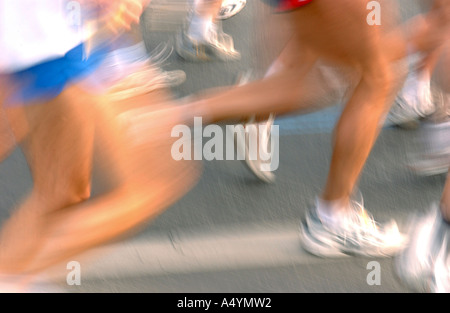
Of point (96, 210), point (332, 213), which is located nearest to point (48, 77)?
point (96, 210)

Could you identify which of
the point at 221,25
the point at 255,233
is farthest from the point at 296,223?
the point at 221,25

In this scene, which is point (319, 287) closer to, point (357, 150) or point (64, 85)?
point (357, 150)

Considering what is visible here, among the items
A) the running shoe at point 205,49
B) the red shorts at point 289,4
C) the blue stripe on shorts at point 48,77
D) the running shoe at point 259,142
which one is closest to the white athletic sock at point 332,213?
the running shoe at point 259,142

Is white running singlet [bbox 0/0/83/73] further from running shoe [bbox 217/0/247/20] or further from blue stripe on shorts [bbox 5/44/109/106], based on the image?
running shoe [bbox 217/0/247/20]

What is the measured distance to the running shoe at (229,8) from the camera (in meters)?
6.29

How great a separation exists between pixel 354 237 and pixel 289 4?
0.97m

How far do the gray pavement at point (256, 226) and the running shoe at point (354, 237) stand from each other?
0.24 feet

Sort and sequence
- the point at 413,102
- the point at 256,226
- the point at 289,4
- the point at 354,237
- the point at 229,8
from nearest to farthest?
the point at 289,4
the point at 354,237
the point at 256,226
the point at 413,102
the point at 229,8

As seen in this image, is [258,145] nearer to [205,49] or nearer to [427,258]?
[427,258]

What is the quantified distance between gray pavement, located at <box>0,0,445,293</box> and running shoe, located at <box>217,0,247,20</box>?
1570mm

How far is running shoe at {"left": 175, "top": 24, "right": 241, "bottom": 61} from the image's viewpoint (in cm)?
568

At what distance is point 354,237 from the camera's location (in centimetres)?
343

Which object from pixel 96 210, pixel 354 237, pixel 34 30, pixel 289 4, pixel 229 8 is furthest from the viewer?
pixel 229 8

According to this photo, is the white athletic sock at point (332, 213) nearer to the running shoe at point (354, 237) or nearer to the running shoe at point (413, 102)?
the running shoe at point (354, 237)
